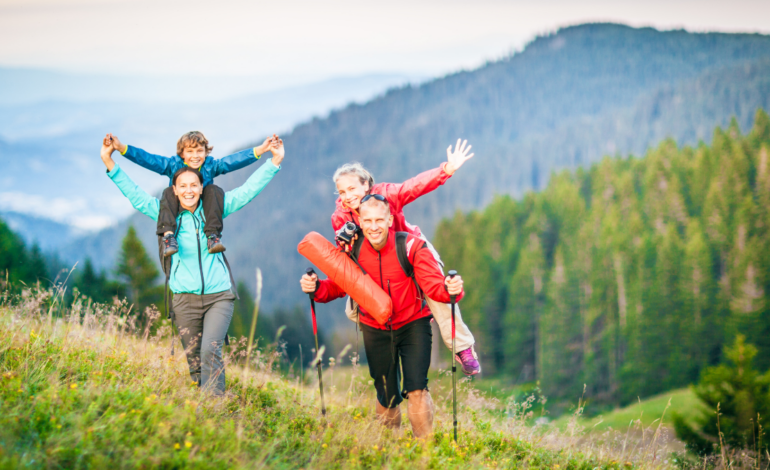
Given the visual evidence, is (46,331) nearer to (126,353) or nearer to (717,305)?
(126,353)

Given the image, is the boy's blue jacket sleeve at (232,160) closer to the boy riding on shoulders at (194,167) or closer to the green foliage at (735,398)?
the boy riding on shoulders at (194,167)

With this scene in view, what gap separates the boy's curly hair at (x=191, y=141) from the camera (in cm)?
492

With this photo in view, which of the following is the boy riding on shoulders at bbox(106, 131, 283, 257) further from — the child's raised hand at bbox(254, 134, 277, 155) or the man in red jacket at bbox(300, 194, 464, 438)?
the man in red jacket at bbox(300, 194, 464, 438)

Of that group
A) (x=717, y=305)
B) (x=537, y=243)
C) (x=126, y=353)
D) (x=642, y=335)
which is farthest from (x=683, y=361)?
(x=126, y=353)

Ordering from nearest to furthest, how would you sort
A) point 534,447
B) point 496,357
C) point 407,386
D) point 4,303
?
point 407,386
point 534,447
point 4,303
point 496,357

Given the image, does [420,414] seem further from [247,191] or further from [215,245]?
[247,191]

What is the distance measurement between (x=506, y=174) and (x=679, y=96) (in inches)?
2180

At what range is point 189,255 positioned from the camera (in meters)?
4.70

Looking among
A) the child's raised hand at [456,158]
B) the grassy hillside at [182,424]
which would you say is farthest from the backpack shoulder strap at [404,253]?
the grassy hillside at [182,424]

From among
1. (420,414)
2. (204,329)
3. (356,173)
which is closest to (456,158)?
(356,173)

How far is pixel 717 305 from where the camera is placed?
44.9m

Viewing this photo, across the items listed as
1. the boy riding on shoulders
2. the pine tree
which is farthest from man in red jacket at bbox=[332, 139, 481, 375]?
the pine tree

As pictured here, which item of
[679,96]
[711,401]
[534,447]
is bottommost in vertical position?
[711,401]

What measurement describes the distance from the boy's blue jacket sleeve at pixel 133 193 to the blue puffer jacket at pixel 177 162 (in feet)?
0.72
